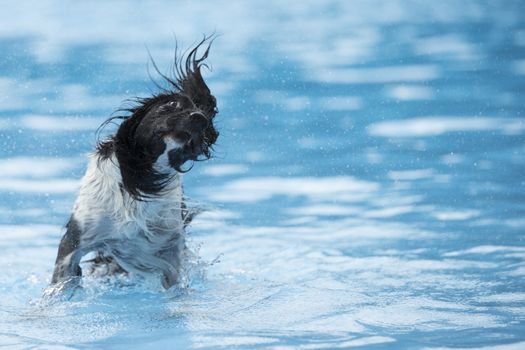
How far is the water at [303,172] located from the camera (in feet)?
14.6

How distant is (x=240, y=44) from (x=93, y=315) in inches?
268

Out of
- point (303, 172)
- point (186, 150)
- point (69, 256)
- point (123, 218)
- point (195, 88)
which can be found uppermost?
point (303, 172)

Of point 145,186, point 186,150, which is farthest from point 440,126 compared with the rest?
point 186,150

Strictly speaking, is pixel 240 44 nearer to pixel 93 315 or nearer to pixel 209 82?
pixel 209 82

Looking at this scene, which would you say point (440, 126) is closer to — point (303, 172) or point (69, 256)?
point (303, 172)

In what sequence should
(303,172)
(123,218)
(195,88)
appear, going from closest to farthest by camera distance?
(195,88), (123,218), (303,172)

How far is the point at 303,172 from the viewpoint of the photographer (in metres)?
7.33

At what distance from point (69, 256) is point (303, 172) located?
9.71 ft

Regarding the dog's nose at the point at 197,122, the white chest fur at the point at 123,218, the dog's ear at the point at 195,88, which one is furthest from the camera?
the white chest fur at the point at 123,218

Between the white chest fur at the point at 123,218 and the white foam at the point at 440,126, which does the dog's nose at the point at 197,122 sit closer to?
the white chest fur at the point at 123,218

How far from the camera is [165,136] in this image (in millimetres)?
3973

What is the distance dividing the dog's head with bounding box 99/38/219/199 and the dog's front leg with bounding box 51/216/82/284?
0.38m

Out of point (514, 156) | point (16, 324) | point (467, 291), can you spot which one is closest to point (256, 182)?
point (514, 156)

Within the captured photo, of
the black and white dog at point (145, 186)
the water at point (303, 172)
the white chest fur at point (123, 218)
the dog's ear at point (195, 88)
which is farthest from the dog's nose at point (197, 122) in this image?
the water at point (303, 172)
